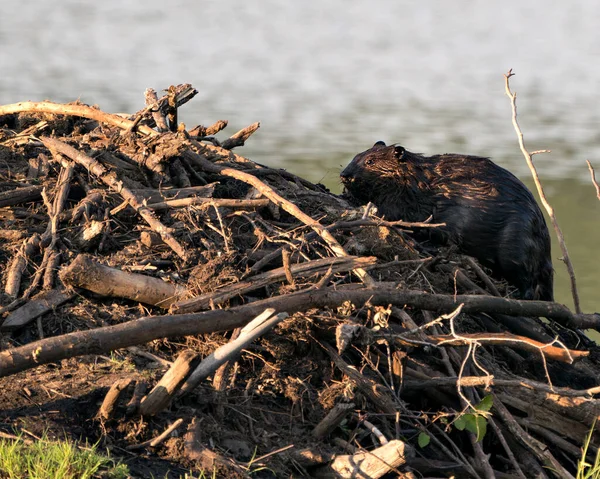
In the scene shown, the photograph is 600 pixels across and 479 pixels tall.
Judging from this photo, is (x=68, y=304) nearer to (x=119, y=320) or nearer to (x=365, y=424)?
(x=119, y=320)

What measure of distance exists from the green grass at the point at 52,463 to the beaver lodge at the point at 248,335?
0.36 feet

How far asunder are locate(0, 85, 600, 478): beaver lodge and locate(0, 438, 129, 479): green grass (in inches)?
4.3

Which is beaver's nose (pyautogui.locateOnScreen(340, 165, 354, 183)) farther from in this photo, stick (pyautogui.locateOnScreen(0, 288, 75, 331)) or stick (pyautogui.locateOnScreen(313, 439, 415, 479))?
stick (pyautogui.locateOnScreen(313, 439, 415, 479))

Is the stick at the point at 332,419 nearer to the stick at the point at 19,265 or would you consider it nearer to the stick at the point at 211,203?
the stick at the point at 211,203

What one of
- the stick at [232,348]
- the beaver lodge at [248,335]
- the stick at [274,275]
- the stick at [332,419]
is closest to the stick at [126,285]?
the beaver lodge at [248,335]

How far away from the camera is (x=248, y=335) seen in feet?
11.7

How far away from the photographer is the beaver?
206 inches

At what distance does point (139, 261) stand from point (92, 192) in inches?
23.0

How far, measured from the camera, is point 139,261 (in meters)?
4.34

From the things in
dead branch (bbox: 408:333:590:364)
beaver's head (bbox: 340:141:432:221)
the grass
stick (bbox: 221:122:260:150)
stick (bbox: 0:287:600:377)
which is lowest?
the grass

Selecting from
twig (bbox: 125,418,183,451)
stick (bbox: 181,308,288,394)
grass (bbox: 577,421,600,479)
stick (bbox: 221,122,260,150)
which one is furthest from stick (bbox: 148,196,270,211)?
grass (bbox: 577,421,600,479)

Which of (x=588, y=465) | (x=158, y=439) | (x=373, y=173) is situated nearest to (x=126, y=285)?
(x=158, y=439)

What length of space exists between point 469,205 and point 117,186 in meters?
1.90

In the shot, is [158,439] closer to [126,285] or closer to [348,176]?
[126,285]
